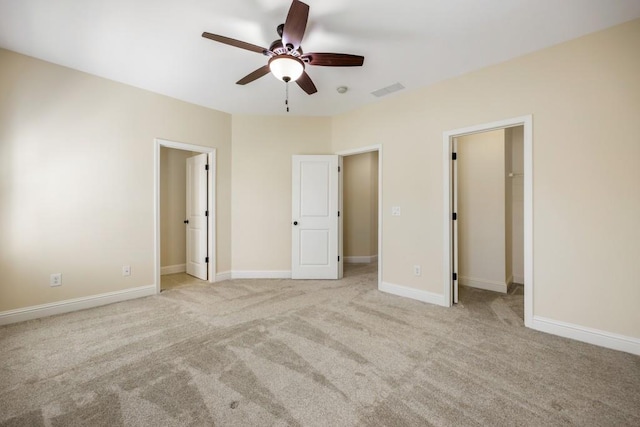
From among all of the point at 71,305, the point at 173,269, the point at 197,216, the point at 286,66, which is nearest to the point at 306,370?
the point at 286,66

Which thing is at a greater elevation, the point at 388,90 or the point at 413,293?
the point at 388,90

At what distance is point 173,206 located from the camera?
4973mm

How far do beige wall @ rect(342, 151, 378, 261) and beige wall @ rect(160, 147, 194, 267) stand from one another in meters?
3.35

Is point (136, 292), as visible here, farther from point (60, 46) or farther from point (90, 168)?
point (60, 46)

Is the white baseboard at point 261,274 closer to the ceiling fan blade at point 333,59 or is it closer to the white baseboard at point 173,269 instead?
the white baseboard at point 173,269

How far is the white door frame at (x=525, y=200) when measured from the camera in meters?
2.61

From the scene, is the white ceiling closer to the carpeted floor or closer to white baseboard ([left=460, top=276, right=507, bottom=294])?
the carpeted floor

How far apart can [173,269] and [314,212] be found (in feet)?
9.53

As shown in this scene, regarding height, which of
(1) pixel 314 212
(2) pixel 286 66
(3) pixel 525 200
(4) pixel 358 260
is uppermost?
(2) pixel 286 66

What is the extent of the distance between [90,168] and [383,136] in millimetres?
3816

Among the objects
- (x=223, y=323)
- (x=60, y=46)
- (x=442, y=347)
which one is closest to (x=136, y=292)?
(x=223, y=323)

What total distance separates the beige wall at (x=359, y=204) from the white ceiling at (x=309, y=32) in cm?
270

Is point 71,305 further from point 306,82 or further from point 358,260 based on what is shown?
point 358,260

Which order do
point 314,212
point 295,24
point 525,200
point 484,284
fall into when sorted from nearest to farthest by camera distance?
point 295,24
point 525,200
point 484,284
point 314,212
